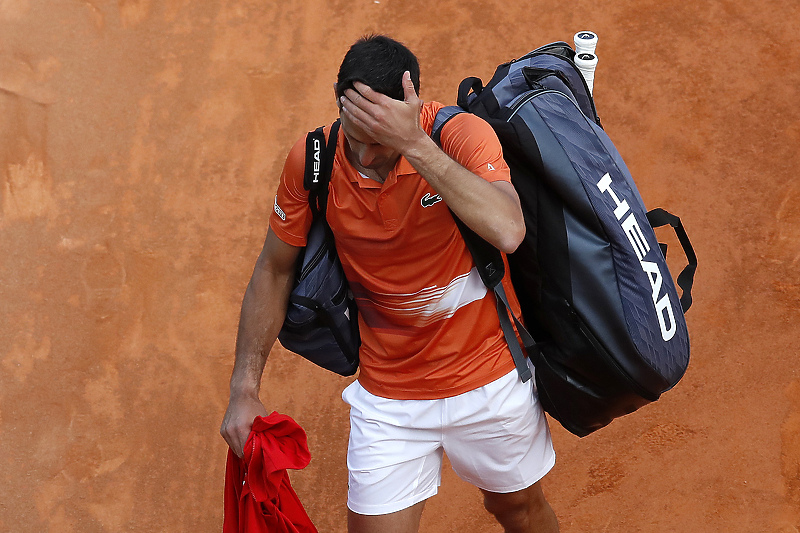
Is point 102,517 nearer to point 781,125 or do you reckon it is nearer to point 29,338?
point 29,338

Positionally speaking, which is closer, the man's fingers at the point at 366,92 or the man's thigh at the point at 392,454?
the man's fingers at the point at 366,92

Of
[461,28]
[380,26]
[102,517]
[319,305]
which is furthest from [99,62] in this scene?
[319,305]

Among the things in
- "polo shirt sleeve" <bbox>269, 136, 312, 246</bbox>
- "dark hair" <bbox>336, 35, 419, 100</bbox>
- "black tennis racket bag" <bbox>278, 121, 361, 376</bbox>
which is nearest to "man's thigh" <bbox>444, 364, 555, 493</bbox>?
"black tennis racket bag" <bbox>278, 121, 361, 376</bbox>

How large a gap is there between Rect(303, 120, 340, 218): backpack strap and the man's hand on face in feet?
1.38

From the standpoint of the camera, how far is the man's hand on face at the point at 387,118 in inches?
96.1

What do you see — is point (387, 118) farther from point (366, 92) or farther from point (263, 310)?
point (263, 310)

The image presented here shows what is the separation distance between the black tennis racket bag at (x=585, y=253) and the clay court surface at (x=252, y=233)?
1628 mm

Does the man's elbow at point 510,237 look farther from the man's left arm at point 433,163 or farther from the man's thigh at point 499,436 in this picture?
the man's thigh at point 499,436

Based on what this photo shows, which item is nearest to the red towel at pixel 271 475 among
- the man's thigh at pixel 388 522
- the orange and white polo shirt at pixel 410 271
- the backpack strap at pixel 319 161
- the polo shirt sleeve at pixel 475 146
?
the man's thigh at pixel 388 522

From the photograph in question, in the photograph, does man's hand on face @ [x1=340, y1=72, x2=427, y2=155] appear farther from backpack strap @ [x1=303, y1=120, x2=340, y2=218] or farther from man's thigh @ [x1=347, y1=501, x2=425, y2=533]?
man's thigh @ [x1=347, y1=501, x2=425, y2=533]

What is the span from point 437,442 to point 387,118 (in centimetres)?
127

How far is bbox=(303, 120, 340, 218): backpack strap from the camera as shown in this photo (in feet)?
9.48

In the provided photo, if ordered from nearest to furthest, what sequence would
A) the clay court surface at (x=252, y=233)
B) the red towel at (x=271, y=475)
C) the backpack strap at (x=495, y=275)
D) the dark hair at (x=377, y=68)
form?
the dark hair at (x=377, y=68)
the red towel at (x=271, y=475)
the backpack strap at (x=495, y=275)
the clay court surface at (x=252, y=233)

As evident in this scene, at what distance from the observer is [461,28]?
21.8 feet
